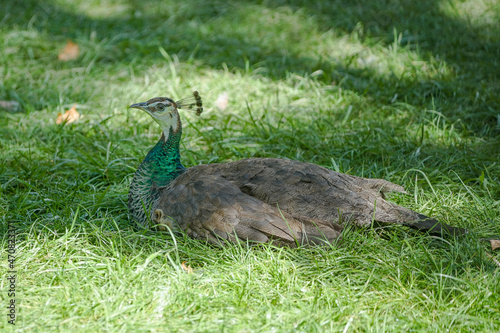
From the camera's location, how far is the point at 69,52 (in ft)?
18.0

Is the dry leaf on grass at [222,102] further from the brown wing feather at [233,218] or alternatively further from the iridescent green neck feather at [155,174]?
the brown wing feather at [233,218]

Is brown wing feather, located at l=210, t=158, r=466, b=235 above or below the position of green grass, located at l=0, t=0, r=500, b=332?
above

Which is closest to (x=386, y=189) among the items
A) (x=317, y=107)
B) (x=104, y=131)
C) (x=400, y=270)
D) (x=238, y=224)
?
(x=400, y=270)

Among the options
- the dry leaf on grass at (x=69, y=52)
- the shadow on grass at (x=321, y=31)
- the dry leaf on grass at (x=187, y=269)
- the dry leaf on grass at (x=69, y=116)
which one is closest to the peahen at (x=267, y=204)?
the dry leaf on grass at (x=187, y=269)

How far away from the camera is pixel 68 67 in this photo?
5.33 m

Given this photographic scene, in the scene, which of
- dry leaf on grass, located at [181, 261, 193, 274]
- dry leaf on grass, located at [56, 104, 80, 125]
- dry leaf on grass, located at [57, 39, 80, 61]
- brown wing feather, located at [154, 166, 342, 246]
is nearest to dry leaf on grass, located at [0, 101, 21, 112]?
dry leaf on grass, located at [56, 104, 80, 125]

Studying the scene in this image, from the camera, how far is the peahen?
2779 mm

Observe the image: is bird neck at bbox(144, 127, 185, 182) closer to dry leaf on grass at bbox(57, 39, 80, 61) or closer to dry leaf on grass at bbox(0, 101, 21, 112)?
dry leaf on grass at bbox(0, 101, 21, 112)

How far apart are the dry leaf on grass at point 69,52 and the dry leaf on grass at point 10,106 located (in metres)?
0.97

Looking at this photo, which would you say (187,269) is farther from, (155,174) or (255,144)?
(255,144)

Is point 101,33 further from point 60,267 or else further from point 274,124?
point 60,267

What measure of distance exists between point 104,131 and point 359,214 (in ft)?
7.35

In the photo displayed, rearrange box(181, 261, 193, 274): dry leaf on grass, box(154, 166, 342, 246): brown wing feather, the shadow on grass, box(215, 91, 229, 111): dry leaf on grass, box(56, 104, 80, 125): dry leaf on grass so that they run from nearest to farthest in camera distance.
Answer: box(181, 261, 193, 274): dry leaf on grass → box(154, 166, 342, 246): brown wing feather → box(56, 104, 80, 125): dry leaf on grass → box(215, 91, 229, 111): dry leaf on grass → the shadow on grass

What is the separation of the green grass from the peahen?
9 cm
